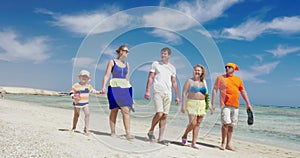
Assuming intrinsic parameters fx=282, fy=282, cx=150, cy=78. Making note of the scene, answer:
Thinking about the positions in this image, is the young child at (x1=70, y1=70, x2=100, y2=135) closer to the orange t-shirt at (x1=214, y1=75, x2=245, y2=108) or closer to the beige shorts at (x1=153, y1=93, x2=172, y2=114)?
the beige shorts at (x1=153, y1=93, x2=172, y2=114)

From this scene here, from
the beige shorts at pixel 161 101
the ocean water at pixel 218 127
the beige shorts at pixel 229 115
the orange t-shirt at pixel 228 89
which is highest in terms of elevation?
the orange t-shirt at pixel 228 89

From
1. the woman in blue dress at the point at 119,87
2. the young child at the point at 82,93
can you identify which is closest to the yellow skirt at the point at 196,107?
the woman in blue dress at the point at 119,87

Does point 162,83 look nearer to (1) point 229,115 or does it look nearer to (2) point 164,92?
(2) point 164,92

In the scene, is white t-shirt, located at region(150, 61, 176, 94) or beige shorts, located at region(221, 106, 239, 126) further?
beige shorts, located at region(221, 106, 239, 126)

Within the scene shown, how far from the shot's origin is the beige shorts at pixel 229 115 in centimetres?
603

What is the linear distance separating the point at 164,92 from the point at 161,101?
0.19m

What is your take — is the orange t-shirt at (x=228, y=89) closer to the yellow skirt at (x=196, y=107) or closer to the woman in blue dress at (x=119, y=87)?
the yellow skirt at (x=196, y=107)

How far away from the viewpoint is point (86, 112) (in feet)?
20.4

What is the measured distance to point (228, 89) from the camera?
6039mm

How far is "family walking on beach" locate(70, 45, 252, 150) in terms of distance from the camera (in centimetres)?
562

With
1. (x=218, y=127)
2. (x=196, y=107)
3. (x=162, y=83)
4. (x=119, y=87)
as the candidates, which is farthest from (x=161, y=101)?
(x=218, y=127)

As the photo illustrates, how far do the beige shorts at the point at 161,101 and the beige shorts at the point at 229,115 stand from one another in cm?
130

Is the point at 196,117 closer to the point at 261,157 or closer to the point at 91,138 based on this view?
the point at 261,157

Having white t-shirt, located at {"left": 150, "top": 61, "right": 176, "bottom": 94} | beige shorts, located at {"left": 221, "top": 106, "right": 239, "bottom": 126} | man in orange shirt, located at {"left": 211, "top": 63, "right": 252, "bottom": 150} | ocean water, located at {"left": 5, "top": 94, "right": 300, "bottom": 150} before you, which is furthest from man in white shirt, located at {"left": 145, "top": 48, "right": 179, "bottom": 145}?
beige shorts, located at {"left": 221, "top": 106, "right": 239, "bottom": 126}
